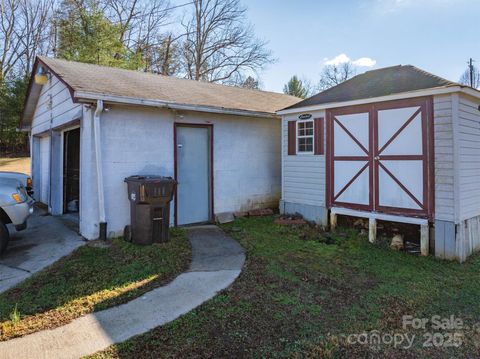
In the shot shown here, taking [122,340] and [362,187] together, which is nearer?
[122,340]

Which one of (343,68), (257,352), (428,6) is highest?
(343,68)

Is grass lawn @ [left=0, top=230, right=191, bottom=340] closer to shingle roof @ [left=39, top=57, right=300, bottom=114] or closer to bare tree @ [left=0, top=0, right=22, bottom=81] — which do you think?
shingle roof @ [left=39, top=57, right=300, bottom=114]

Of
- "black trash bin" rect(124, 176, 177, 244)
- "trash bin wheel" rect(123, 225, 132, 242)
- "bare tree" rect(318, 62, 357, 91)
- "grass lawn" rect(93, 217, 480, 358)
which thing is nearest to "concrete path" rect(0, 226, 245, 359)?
"grass lawn" rect(93, 217, 480, 358)

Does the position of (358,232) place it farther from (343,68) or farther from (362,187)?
(343,68)

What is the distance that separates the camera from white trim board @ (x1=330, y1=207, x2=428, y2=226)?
5.69 metres

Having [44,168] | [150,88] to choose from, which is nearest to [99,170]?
[150,88]

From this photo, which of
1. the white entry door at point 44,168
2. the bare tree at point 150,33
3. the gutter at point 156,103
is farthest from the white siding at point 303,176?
the bare tree at point 150,33

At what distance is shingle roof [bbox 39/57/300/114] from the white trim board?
336 cm

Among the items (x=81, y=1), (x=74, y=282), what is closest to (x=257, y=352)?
(x=74, y=282)

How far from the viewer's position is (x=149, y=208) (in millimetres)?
5566

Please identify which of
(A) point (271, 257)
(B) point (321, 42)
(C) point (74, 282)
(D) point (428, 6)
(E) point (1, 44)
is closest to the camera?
(C) point (74, 282)

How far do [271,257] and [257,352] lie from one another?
8.21ft

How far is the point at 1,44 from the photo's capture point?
73.0 ft

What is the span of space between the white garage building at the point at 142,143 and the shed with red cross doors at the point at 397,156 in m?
1.37
